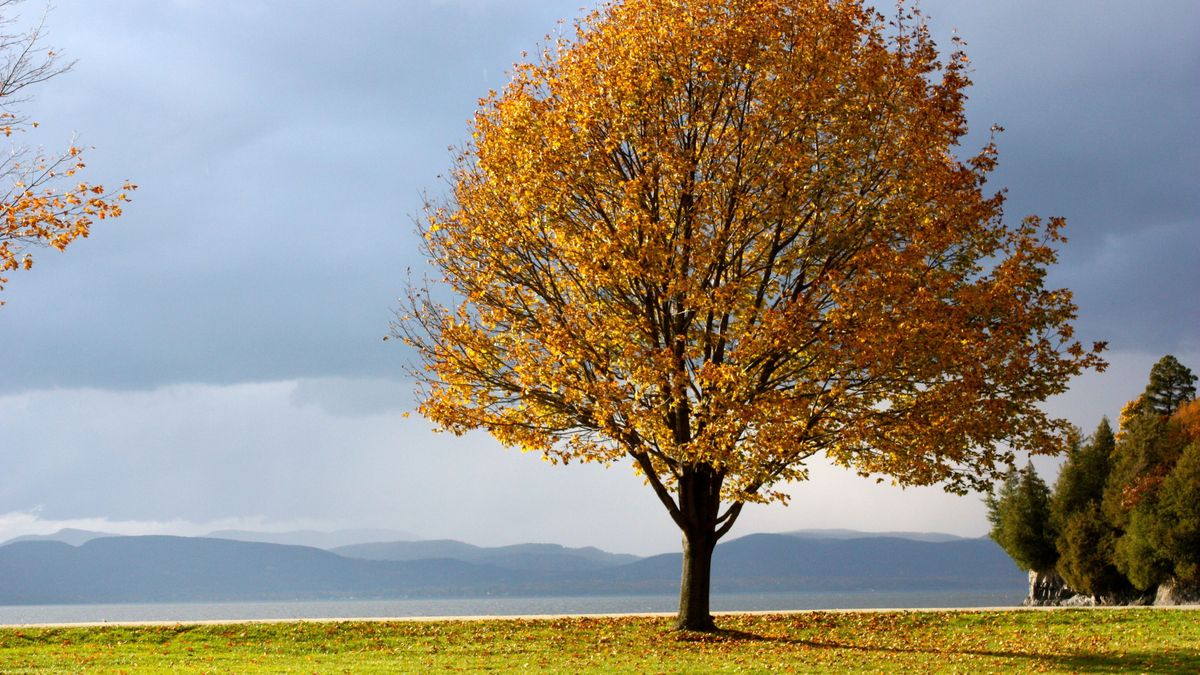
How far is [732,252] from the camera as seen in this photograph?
26.6 m

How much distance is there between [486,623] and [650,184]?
1375 cm

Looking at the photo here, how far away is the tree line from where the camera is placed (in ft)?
185

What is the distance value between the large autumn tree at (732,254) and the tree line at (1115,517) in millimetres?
26623

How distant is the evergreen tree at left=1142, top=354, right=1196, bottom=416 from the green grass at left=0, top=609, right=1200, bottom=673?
181 feet

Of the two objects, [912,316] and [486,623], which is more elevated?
[912,316]

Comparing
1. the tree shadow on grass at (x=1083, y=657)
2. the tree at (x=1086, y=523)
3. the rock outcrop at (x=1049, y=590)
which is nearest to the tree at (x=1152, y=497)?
the tree at (x=1086, y=523)

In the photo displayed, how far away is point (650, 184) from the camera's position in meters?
25.6

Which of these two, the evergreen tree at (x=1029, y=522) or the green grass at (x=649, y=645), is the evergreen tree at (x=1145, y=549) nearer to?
the evergreen tree at (x=1029, y=522)

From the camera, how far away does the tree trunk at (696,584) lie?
27.9m

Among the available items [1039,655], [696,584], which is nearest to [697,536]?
[696,584]

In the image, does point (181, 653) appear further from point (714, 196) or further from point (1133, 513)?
point (1133, 513)

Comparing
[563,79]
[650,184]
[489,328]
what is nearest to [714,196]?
[650,184]

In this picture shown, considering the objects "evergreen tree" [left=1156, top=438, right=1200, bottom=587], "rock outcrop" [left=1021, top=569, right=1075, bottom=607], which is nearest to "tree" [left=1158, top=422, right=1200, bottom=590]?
"evergreen tree" [left=1156, top=438, right=1200, bottom=587]

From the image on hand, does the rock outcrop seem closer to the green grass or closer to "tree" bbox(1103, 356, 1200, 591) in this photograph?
"tree" bbox(1103, 356, 1200, 591)
